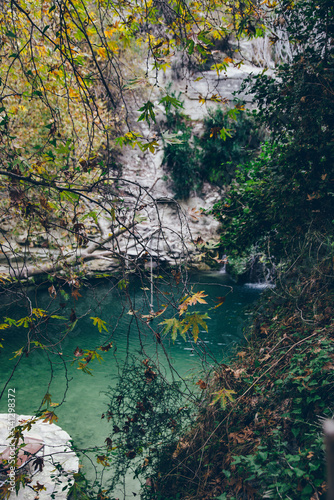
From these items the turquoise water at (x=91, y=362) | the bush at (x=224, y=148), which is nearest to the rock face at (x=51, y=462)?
the turquoise water at (x=91, y=362)

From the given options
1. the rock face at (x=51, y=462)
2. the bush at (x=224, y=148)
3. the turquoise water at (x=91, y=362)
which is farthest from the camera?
the bush at (x=224, y=148)

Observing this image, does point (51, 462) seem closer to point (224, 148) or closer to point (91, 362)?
point (91, 362)

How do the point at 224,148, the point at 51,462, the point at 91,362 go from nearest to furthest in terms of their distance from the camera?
the point at 51,462 < the point at 91,362 < the point at 224,148

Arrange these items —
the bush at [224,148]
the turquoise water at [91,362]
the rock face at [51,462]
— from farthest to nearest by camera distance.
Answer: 1. the bush at [224,148]
2. the turquoise water at [91,362]
3. the rock face at [51,462]

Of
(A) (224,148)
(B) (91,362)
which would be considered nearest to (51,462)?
(B) (91,362)

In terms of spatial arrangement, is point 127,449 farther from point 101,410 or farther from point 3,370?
point 3,370

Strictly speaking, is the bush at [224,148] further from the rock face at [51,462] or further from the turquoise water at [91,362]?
the rock face at [51,462]

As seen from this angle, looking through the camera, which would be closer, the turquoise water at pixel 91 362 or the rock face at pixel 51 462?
the rock face at pixel 51 462

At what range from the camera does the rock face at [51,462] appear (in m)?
2.95

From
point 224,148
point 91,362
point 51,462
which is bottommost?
point 91,362

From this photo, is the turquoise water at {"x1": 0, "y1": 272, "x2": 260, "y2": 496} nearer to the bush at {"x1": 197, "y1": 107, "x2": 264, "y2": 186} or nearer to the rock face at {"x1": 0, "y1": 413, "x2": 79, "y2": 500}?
the rock face at {"x1": 0, "y1": 413, "x2": 79, "y2": 500}

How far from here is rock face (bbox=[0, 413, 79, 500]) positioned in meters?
2.95

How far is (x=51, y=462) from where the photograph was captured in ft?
10.7

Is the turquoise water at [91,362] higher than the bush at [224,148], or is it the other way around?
the bush at [224,148]
